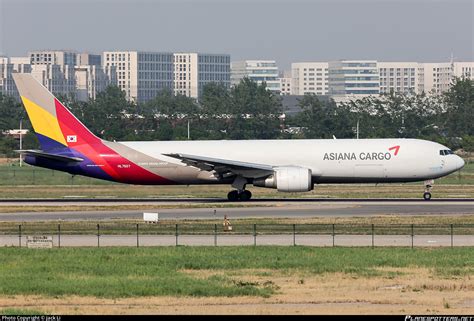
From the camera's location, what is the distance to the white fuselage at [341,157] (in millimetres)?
66625

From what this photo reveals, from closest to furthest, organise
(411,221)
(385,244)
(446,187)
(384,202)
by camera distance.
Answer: (385,244) < (411,221) < (384,202) < (446,187)

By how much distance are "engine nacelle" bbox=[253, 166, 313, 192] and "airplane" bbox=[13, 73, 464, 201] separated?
0.06 m

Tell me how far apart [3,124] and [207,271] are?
12064 centimetres

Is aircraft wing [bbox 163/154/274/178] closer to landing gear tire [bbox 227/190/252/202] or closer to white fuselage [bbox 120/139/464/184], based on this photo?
white fuselage [bbox 120/139/464/184]

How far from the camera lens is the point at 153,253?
139ft

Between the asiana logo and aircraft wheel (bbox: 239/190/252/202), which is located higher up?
the asiana logo

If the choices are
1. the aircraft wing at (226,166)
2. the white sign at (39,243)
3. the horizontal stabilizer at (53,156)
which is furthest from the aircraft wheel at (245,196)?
the white sign at (39,243)

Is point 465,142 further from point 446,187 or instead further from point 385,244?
point 385,244

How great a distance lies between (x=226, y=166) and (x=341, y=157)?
6.95m

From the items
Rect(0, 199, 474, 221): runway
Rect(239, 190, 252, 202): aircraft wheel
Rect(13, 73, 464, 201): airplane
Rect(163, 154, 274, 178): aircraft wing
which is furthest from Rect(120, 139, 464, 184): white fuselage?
Rect(239, 190, 252, 202): aircraft wheel

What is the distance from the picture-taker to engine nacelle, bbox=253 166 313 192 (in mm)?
65000

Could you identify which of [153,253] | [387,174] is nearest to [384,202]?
[387,174]

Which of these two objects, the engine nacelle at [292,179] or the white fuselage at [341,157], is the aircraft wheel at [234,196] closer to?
the white fuselage at [341,157]

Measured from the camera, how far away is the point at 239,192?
223 ft
